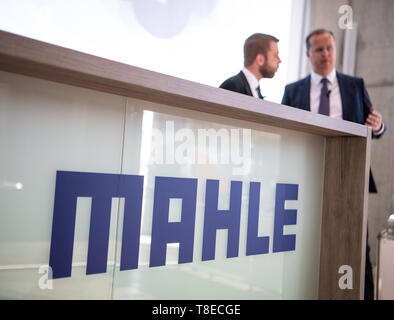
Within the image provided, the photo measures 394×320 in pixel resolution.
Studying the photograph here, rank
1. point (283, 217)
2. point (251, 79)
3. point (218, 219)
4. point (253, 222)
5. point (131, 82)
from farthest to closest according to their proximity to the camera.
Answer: point (251, 79), point (283, 217), point (253, 222), point (218, 219), point (131, 82)

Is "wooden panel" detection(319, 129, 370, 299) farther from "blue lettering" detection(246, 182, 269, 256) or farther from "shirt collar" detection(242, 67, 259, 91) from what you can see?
"shirt collar" detection(242, 67, 259, 91)

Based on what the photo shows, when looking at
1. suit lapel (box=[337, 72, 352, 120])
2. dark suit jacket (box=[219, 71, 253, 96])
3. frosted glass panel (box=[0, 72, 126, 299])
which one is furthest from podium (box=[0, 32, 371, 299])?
suit lapel (box=[337, 72, 352, 120])

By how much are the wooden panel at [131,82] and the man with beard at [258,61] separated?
2.53 ft

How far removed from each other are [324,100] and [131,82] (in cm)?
191

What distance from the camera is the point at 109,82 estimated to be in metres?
1.00

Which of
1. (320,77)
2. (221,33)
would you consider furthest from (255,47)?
(221,33)

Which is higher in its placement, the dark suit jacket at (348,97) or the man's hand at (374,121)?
the dark suit jacket at (348,97)

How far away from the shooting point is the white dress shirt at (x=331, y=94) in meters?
2.58

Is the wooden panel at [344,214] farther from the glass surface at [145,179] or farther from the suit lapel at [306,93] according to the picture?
the suit lapel at [306,93]

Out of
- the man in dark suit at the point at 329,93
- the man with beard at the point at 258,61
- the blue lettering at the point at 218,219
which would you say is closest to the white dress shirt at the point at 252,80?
the man with beard at the point at 258,61

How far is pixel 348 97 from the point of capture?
255 centimetres

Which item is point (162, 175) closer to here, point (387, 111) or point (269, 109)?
point (269, 109)

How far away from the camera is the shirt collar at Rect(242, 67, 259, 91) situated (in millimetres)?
2244

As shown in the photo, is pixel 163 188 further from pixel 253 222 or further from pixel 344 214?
pixel 344 214
